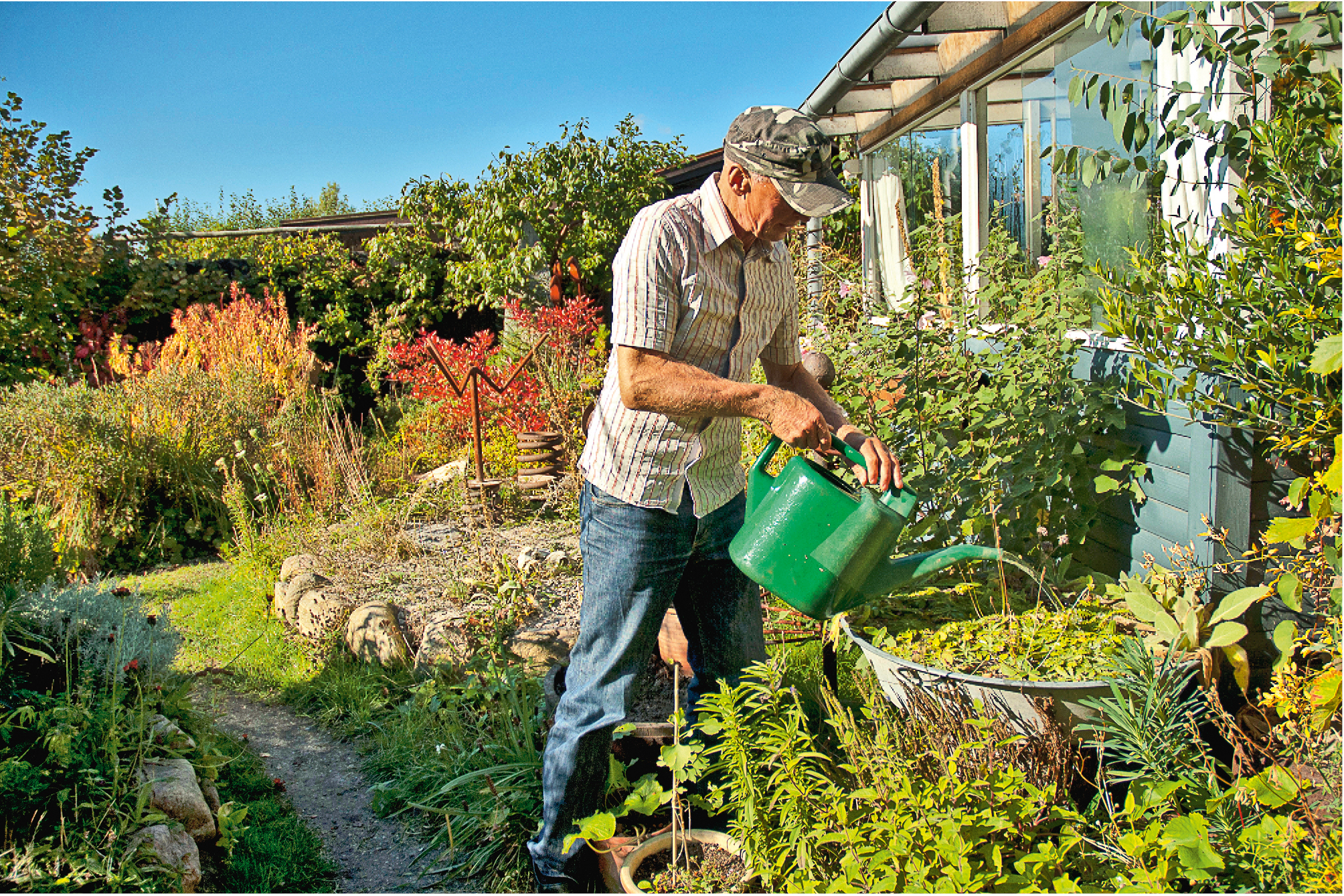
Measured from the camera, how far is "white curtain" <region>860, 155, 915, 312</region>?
20.0 feet

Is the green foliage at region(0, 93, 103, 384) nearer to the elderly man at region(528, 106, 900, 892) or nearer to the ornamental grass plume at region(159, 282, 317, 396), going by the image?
the ornamental grass plume at region(159, 282, 317, 396)

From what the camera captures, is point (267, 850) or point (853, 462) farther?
point (267, 850)

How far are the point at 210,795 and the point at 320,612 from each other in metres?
1.38

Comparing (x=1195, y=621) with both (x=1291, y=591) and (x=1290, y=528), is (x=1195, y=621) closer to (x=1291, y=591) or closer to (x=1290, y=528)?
(x=1291, y=591)

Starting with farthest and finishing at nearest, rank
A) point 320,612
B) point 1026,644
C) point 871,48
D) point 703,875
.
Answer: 1. point 871,48
2. point 320,612
3. point 1026,644
4. point 703,875

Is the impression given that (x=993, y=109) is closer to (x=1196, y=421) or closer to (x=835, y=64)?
(x=835, y=64)

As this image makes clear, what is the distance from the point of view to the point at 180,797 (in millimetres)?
2164

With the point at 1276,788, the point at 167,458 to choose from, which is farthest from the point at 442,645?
the point at 167,458

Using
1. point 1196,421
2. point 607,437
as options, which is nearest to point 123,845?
point 607,437

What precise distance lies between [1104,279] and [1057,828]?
4.04ft

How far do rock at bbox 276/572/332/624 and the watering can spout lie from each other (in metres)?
2.83

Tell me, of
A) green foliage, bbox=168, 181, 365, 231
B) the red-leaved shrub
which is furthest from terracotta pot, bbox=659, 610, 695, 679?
green foliage, bbox=168, 181, 365, 231

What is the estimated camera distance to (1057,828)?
176 cm

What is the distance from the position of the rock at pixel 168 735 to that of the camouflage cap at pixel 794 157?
6.69 feet
